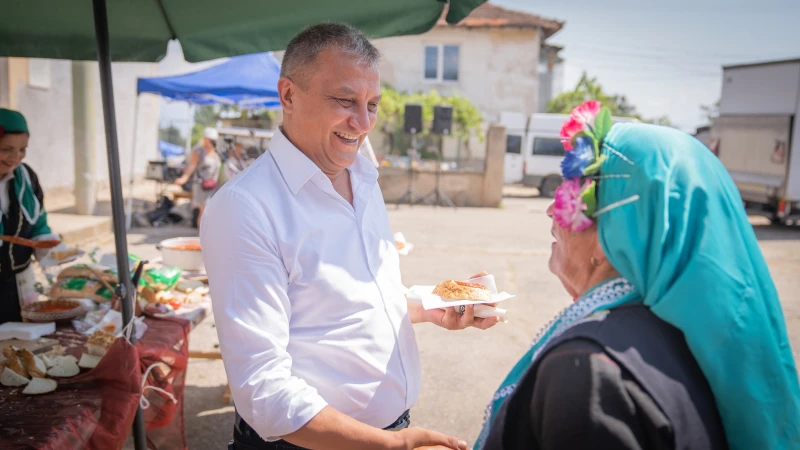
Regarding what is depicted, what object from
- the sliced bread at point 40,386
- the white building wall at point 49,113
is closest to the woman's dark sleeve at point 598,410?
the sliced bread at point 40,386

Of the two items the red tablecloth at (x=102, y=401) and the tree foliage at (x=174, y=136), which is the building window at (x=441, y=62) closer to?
the tree foliage at (x=174, y=136)

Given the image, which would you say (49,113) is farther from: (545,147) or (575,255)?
(545,147)

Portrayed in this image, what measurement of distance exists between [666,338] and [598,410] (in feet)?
0.71

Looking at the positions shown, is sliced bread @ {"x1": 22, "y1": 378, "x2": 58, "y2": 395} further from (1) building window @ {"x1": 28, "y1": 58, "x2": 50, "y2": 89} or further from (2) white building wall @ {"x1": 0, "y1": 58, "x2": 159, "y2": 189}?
(1) building window @ {"x1": 28, "y1": 58, "x2": 50, "y2": 89}

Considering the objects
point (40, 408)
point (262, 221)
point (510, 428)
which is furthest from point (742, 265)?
point (40, 408)

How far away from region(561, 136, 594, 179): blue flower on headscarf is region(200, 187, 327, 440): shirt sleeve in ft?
2.50

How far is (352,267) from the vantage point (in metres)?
1.71

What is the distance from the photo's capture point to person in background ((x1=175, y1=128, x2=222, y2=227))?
10.5 metres

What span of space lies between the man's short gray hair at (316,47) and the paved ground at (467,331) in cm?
269

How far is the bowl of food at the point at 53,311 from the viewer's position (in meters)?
2.75

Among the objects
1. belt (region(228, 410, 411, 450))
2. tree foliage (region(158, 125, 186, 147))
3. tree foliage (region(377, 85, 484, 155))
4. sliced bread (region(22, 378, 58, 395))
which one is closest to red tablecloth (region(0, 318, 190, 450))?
sliced bread (region(22, 378, 58, 395))

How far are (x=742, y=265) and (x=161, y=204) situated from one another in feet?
39.3

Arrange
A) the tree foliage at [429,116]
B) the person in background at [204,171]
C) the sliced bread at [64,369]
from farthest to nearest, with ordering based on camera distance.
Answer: the tree foliage at [429,116] < the person in background at [204,171] < the sliced bread at [64,369]

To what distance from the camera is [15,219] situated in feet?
10.2
